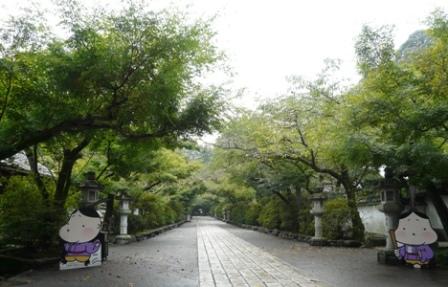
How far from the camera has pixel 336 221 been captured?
16281 millimetres

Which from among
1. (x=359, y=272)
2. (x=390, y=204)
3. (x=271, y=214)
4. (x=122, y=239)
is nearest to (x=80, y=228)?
(x=359, y=272)

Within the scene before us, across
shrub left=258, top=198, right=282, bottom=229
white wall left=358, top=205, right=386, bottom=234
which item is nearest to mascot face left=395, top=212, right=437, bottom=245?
white wall left=358, top=205, right=386, bottom=234

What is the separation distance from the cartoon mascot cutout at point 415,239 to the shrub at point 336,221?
21.2ft

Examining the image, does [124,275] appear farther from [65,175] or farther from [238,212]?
[238,212]

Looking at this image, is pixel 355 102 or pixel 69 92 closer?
pixel 69 92

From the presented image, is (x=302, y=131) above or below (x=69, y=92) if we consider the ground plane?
above

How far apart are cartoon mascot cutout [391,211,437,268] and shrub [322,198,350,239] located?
647 cm

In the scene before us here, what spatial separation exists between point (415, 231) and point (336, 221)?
22.8 feet

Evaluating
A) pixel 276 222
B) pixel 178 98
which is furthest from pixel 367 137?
pixel 276 222

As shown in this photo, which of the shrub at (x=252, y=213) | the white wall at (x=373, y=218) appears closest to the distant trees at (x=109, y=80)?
the white wall at (x=373, y=218)

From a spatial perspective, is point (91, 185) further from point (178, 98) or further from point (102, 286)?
point (178, 98)

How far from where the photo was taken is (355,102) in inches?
399

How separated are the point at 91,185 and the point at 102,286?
413 cm

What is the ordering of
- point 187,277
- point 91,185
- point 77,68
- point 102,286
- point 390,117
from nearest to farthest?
point 77,68, point 102,286, point 187,277, point 390,117, point 91,185
